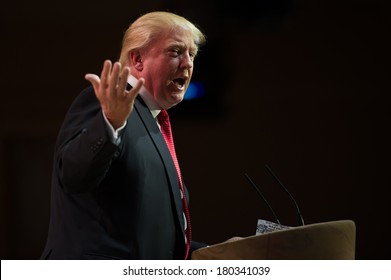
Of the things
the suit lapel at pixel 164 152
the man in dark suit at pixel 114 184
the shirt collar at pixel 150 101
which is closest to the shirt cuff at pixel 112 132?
the man in dark suit at pixel 114 184

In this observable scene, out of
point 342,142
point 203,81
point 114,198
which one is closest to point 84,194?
point 114,198

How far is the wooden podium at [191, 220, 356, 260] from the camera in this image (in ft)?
4.81

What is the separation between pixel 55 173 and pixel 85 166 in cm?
23

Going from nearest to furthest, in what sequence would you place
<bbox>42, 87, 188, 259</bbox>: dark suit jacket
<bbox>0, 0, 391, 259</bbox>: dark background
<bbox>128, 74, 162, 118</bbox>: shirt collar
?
1. <bbox>42, 87, 188, 259</bbox>: dark suit jacket
2. <bbox>128, 74, 162, 118</bbox>: shirt collar
3. <bbox>0, 0, 391, 259</bbox>: dark background

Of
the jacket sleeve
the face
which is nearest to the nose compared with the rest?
the face

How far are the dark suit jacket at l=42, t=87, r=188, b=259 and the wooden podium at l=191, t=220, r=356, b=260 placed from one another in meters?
0.18

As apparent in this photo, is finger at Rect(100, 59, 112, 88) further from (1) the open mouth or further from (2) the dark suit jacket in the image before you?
(1) the open mouth

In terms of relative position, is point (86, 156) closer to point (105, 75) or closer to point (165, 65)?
point (105, 75)

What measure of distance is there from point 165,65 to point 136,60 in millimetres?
92

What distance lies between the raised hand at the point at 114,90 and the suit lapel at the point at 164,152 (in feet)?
1.03

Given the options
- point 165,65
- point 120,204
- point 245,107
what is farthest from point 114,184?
point 245,107

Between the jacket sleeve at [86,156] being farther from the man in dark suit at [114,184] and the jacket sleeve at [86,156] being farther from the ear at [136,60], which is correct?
the ear at [136,60]

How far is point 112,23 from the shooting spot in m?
3.15
